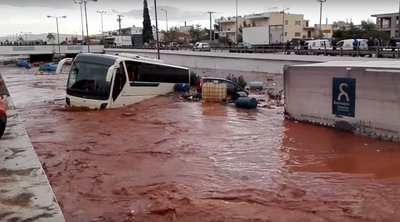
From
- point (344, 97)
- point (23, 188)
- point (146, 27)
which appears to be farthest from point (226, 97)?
point (146, 27)

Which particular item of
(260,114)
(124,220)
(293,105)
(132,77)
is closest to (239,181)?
(124,220)

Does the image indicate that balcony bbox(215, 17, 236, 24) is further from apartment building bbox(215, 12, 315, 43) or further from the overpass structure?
the overpass structure

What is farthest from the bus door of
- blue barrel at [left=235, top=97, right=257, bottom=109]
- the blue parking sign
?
the blue parking sign

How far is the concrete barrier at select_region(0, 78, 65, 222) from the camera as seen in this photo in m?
4.06

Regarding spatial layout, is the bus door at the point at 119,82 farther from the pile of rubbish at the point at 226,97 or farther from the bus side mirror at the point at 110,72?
the pile of rubbish at the point at 226,97

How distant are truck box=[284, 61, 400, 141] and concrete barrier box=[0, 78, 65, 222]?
35.3 feet

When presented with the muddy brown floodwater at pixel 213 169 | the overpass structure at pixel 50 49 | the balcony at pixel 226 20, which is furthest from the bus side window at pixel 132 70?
the balcony at pixel 226 20

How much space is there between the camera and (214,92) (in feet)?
75.8

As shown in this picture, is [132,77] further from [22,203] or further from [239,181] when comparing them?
[22,203]

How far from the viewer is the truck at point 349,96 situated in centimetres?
1323

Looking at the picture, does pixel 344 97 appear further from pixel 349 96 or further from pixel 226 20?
pixel 226 20

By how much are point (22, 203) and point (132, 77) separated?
17.1 metres

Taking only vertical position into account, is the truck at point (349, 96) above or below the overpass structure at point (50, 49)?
below

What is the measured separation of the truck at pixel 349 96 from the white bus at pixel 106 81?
7605 millimetres
